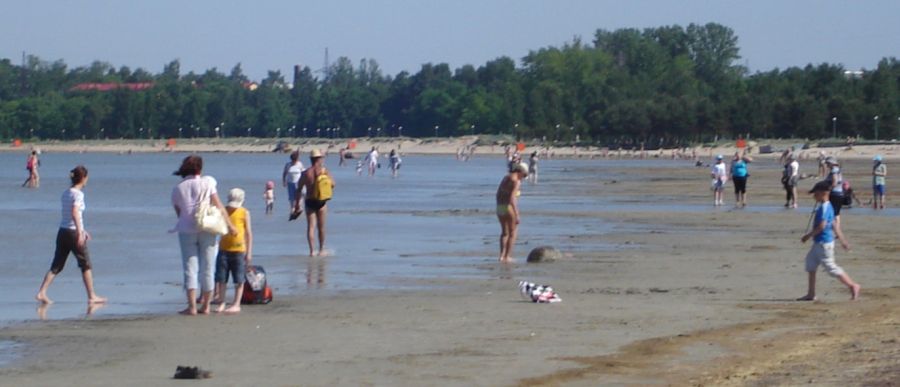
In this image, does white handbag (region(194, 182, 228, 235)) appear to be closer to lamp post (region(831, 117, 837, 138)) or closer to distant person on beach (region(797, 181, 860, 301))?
distant person on beach (region(797, 181, 860, 301))

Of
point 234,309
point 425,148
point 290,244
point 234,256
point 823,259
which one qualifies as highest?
point 234,256

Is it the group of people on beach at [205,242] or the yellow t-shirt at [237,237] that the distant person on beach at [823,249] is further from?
the yellow t-shirt at [237,237]

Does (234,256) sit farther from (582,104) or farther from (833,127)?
(582,104)

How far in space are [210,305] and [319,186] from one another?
5.96 meters

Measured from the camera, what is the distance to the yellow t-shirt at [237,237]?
13.5m

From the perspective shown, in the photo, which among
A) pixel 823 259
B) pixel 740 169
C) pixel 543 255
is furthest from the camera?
pixel 740 169

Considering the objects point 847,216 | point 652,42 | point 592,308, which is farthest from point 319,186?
point 652,42

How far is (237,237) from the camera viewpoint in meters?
13.5

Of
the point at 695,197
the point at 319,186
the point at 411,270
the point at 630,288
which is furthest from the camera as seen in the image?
the point at 695,197

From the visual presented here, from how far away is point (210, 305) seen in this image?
13641mm

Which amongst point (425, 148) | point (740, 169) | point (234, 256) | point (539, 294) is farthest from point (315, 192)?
point (425, 148)

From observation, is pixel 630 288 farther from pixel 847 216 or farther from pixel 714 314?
pixel 847 216

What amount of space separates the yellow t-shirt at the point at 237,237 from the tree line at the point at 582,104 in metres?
103

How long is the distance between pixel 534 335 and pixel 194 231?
3268 mm
